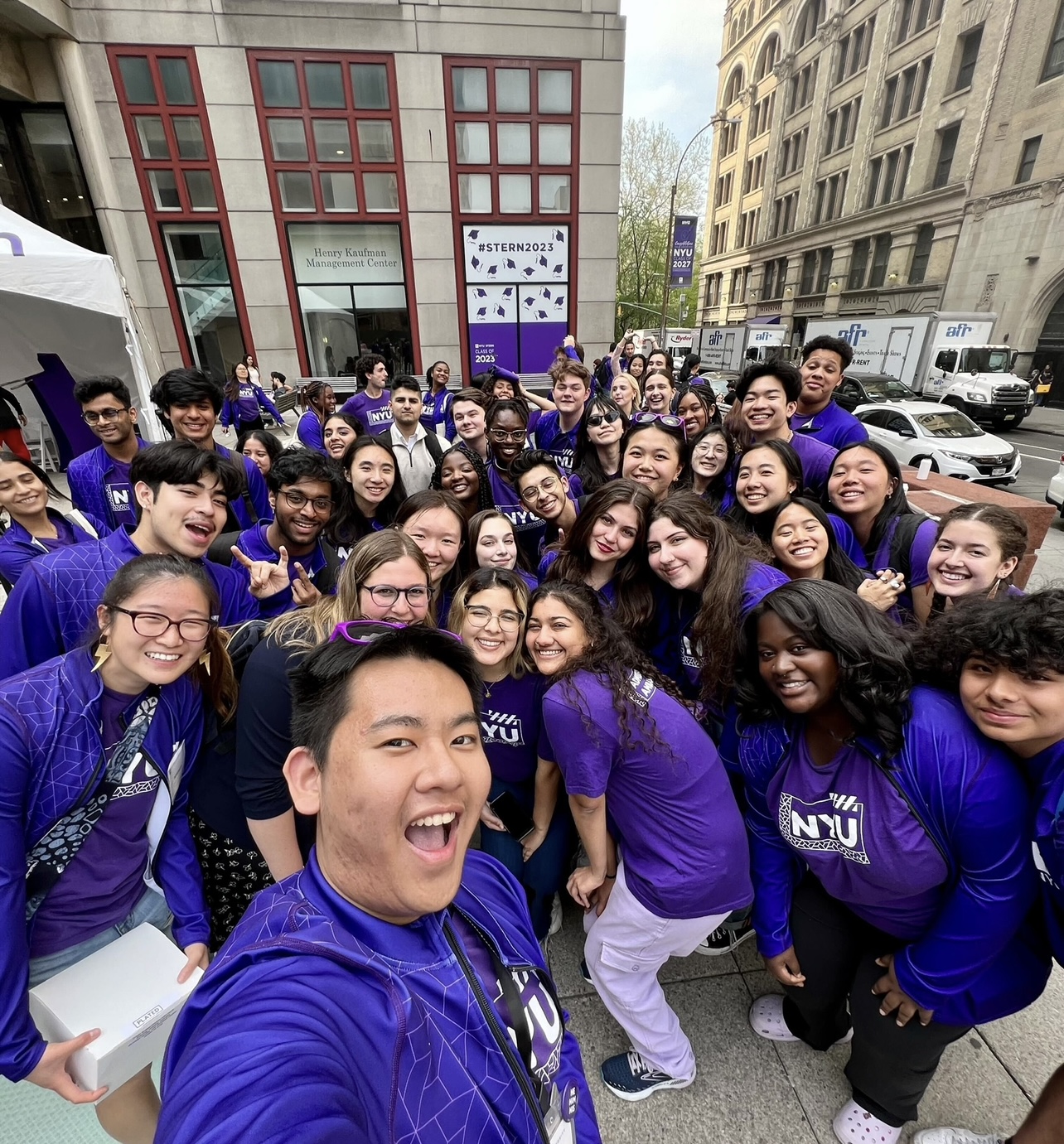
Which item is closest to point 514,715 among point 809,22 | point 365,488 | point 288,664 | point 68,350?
point 288,664

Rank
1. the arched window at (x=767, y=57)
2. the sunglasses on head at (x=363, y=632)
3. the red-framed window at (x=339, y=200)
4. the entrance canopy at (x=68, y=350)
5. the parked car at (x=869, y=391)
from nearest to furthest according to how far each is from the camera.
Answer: the sunglasses on head at (x=363, y=632) → the entrance canopy at (x=68, y=350) → the parked car at (x=869, y=391) → the red-framed window at (x=339, y=200) → the arched window at (x=767, y=57)

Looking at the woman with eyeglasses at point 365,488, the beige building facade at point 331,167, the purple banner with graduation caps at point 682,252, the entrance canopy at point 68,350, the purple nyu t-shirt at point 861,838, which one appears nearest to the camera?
the purple nyu t-shirt at point 861,838

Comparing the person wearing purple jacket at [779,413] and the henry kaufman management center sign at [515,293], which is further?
the henry kaufman management center sign at [515,293]

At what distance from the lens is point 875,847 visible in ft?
5.69

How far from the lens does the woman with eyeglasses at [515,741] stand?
2443mm

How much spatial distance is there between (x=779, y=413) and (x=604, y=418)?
134 cm

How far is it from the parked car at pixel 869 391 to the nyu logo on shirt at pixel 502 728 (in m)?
15.2

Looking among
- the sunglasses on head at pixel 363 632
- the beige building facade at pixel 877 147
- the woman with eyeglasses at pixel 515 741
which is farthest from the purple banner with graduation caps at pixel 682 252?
the sunglasses on head at pixel 363 632

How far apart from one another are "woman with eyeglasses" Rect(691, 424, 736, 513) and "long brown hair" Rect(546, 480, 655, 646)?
1.12 m

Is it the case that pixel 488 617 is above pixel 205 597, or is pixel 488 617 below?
below

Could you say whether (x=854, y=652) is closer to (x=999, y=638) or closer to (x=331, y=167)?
(x=999, y=638)

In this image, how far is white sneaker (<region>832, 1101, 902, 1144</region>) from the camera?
77.0 inches

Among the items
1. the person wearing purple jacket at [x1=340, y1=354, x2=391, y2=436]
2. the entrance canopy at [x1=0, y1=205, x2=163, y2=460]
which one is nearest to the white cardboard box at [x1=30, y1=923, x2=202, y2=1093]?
the person wearing purple jacket at [x1=340, y1=354, x2=391, y2=436]

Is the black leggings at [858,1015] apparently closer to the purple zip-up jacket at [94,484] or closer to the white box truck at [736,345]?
the purple zip-up jacket at [94,484]
